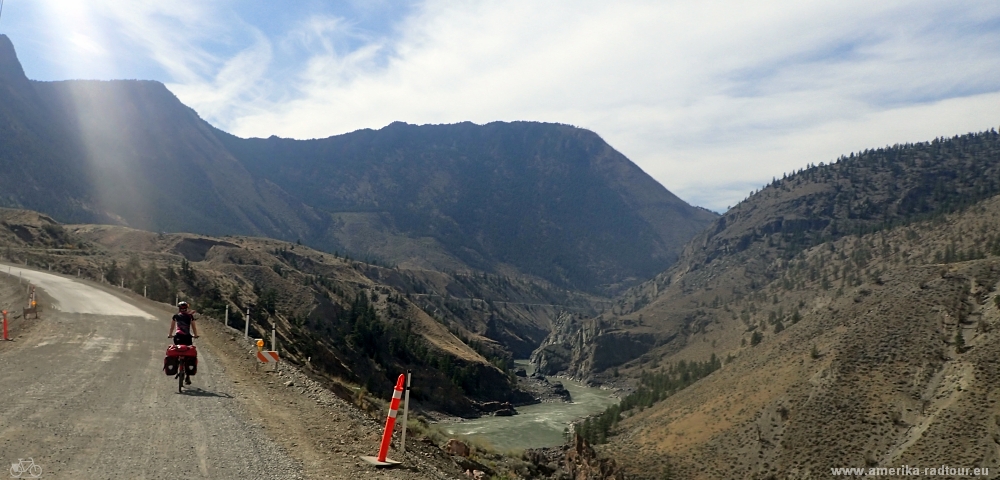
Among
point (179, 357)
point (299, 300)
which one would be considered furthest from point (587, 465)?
point (299, 300)

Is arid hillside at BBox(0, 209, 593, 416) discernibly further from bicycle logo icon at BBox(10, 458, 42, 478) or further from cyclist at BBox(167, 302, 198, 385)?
bicycle logo icon at BBox(10, 458, 42, 478)

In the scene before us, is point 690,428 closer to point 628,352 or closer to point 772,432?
point 772,432

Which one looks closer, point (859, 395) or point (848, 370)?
point (859, 395)

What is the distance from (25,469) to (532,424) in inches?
2967

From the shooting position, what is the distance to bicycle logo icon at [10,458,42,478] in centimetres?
793

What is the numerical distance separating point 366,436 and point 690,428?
5200 centimetres

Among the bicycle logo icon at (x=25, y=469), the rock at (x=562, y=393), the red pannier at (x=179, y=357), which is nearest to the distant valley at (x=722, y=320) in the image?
the red pannier at (x=179, y=357)

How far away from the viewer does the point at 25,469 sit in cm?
812

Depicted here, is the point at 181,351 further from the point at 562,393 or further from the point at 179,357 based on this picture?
the point at 562,393

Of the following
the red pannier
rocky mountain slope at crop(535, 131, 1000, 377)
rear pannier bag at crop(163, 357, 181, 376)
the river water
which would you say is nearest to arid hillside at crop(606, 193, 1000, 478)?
the river water

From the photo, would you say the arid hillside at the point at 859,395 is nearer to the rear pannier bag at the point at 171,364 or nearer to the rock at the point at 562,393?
the rock at the point at 562,393

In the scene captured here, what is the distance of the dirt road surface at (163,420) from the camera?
8.88 metres

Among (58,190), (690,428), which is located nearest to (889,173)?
(690,428)

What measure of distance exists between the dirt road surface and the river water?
126 feet
